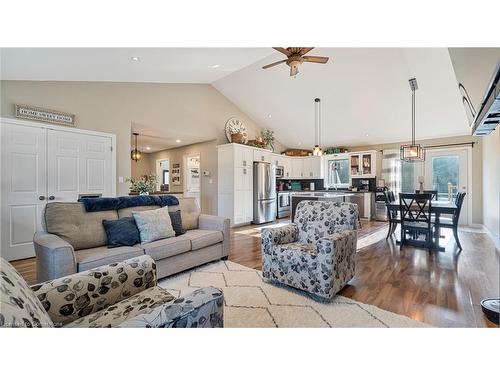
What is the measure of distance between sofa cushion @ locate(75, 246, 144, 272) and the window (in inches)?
262

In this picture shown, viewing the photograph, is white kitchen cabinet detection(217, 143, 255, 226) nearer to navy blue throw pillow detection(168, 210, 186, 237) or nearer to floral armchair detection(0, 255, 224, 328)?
navy blue throw pillow detection(168, 210, 186, 237)

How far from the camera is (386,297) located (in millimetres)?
2094

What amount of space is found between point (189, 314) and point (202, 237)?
1958 millimetres

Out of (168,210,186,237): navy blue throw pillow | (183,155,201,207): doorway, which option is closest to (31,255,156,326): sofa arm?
(168,210,186,237): navy blue throw pillow

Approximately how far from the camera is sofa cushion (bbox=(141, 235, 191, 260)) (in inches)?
91.7

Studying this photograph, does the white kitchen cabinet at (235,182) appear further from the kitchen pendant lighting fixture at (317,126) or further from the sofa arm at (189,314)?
the sofa arm at (189,314)

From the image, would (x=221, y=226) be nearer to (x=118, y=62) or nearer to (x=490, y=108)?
(x=118, y=62)

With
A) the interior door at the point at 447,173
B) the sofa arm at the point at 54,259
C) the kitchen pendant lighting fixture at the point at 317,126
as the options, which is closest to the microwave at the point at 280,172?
the kitchen pendant lighting fixture at the point at 317,126

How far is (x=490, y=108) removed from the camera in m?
1.68

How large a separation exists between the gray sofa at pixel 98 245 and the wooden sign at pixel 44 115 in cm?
190

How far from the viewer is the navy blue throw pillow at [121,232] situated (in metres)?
2.35
